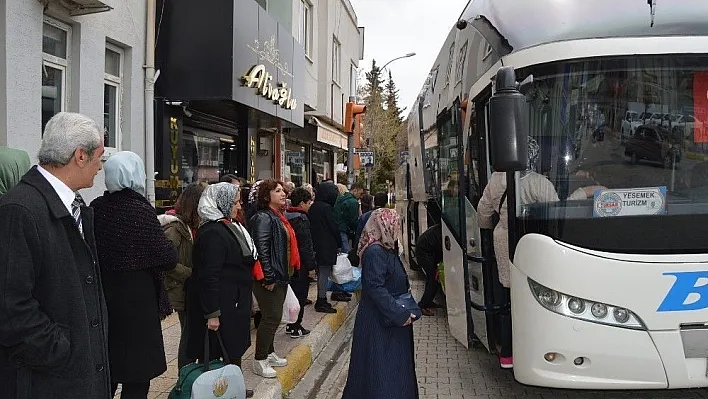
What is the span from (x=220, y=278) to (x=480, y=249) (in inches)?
87.5

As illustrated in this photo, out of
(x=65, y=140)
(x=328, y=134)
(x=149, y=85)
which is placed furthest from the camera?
(x=328, y=134)

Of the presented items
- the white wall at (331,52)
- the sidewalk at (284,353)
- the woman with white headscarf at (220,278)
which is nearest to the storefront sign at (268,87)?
the sidewalk at (284,353)

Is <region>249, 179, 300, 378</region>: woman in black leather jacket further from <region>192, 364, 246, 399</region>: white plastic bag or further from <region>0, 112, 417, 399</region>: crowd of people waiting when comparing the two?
<region>192, 364, 246, 399</region>: white plastic bag

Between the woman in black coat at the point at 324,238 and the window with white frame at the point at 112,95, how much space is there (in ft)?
8.94

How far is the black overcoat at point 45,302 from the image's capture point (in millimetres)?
2342

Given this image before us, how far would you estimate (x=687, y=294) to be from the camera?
4016 mm

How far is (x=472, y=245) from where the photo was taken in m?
5.47

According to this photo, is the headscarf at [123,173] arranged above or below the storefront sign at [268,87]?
below

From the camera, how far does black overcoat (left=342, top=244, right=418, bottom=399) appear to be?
160 inches

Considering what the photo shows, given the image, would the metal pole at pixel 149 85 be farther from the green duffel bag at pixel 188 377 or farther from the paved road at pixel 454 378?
the green duffel bag at pixel 188 377

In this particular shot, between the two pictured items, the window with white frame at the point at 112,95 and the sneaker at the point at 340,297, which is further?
the sneaker at the point at 340,297

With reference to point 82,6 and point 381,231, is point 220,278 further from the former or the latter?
point 82,6

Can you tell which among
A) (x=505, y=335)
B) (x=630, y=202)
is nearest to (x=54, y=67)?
(x=505, y=335)

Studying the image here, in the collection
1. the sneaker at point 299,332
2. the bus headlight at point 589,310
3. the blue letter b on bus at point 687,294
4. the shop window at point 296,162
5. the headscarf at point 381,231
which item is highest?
the shop window at point 296,162
